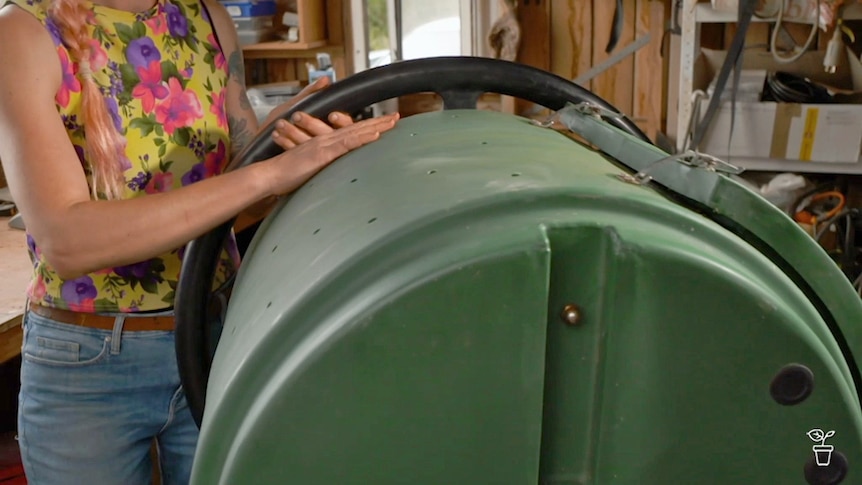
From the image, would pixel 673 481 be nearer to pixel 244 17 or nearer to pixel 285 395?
pixel 285 395

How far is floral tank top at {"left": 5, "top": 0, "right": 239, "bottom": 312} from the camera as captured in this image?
1093mm

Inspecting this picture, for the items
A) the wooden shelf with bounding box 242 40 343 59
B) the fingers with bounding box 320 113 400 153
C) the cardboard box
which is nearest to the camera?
the fingers with bounding box 320 113 400 153

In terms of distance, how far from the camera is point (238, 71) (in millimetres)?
1293

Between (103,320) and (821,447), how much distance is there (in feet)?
2.85

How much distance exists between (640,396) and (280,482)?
0.23 m

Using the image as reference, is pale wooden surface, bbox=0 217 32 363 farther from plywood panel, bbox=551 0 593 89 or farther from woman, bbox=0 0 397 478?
plywood panel, bbox=551 0 593 89

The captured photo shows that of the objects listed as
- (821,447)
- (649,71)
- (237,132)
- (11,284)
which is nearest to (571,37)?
(649,71)

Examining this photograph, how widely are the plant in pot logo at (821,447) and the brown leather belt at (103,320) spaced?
82 cm

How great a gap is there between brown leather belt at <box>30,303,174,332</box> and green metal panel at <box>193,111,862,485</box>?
0.59 m

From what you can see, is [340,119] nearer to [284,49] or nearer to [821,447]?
[821,447]

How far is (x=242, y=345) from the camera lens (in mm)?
606

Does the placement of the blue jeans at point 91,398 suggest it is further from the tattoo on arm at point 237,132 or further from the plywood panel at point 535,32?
the plywood panel at point 535,32

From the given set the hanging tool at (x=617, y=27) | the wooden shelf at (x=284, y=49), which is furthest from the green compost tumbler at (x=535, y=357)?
the wooden shelf at (x=284, y=49)

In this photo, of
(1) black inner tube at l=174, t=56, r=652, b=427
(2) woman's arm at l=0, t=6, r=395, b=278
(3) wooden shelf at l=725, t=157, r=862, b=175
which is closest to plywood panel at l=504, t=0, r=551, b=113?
(3) wooden shelf at l=725, t=157, r=862, b=175
